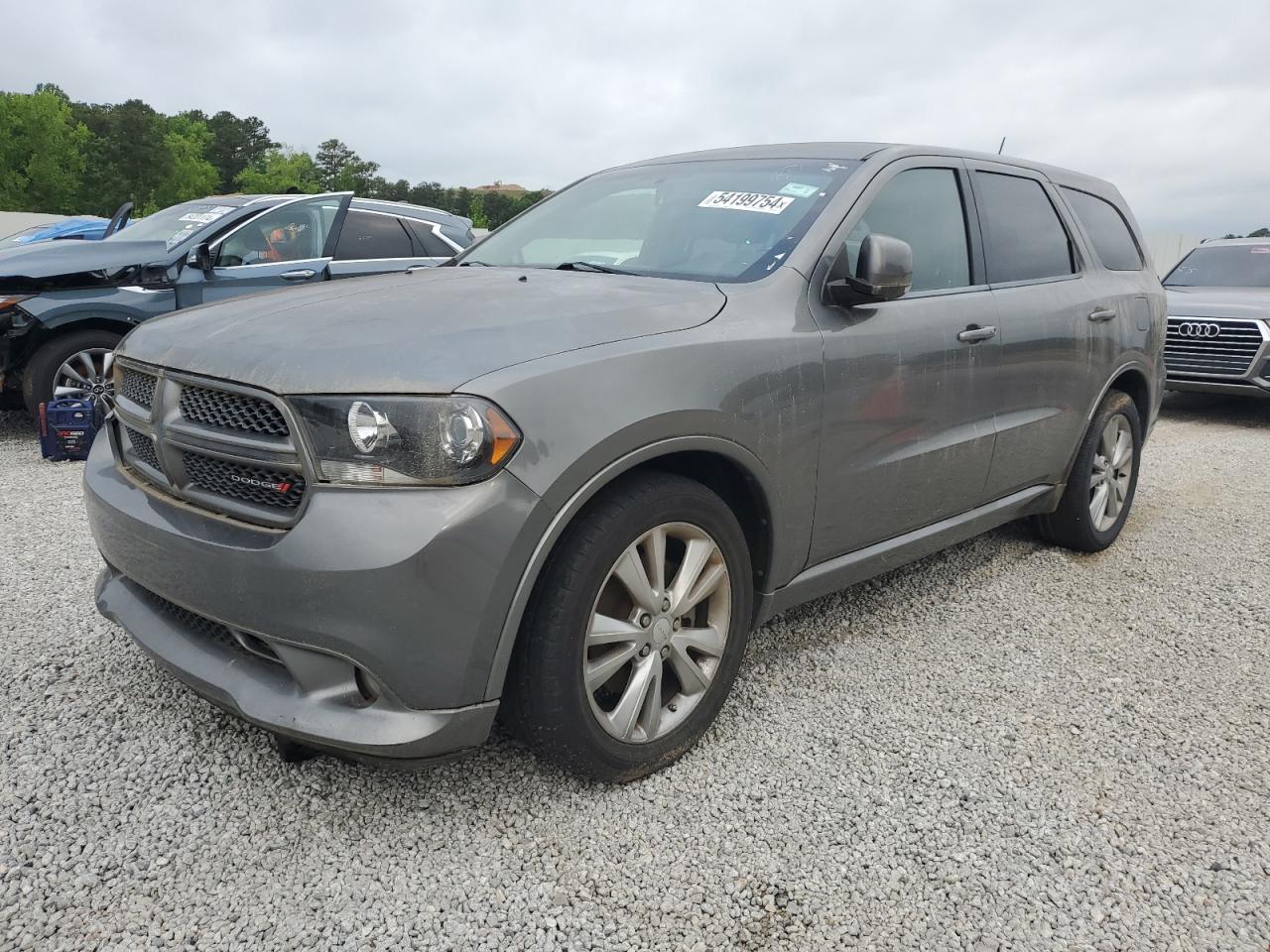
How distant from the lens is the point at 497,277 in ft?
9.53

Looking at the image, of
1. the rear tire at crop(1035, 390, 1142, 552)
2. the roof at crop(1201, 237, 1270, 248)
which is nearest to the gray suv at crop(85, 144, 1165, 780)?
the rear tire at crop(1035, 390, 1142, 552)

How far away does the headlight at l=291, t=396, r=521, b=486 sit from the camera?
1992 millimetres

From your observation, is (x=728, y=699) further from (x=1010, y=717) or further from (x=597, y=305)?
(x=597, y=305)

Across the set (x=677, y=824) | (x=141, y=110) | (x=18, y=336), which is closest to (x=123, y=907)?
(x=677, y=824)

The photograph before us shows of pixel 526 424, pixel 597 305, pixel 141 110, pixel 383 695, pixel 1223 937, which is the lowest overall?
pixel 1223 937

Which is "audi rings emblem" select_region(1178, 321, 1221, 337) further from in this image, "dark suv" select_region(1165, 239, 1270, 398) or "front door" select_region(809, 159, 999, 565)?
"front door" select_region(809, 159, 999, 565)

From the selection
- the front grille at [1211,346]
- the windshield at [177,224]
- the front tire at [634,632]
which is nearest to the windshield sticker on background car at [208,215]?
the windshield at [177,224]

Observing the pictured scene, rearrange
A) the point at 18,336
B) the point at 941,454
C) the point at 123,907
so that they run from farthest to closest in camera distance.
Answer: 1. the point at 18,336
2. the point at 941,454
3. the point at 123,907

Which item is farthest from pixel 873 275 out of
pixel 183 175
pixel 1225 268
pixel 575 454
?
pixel 183 175

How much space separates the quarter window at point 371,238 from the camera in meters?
7.48

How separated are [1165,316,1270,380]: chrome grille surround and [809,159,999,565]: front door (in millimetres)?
6454

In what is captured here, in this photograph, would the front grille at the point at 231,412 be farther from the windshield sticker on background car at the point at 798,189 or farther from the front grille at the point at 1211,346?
the front grille at the point at 1211,346

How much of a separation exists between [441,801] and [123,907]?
2.40 ft

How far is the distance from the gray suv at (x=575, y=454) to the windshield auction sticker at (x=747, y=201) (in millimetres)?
15
